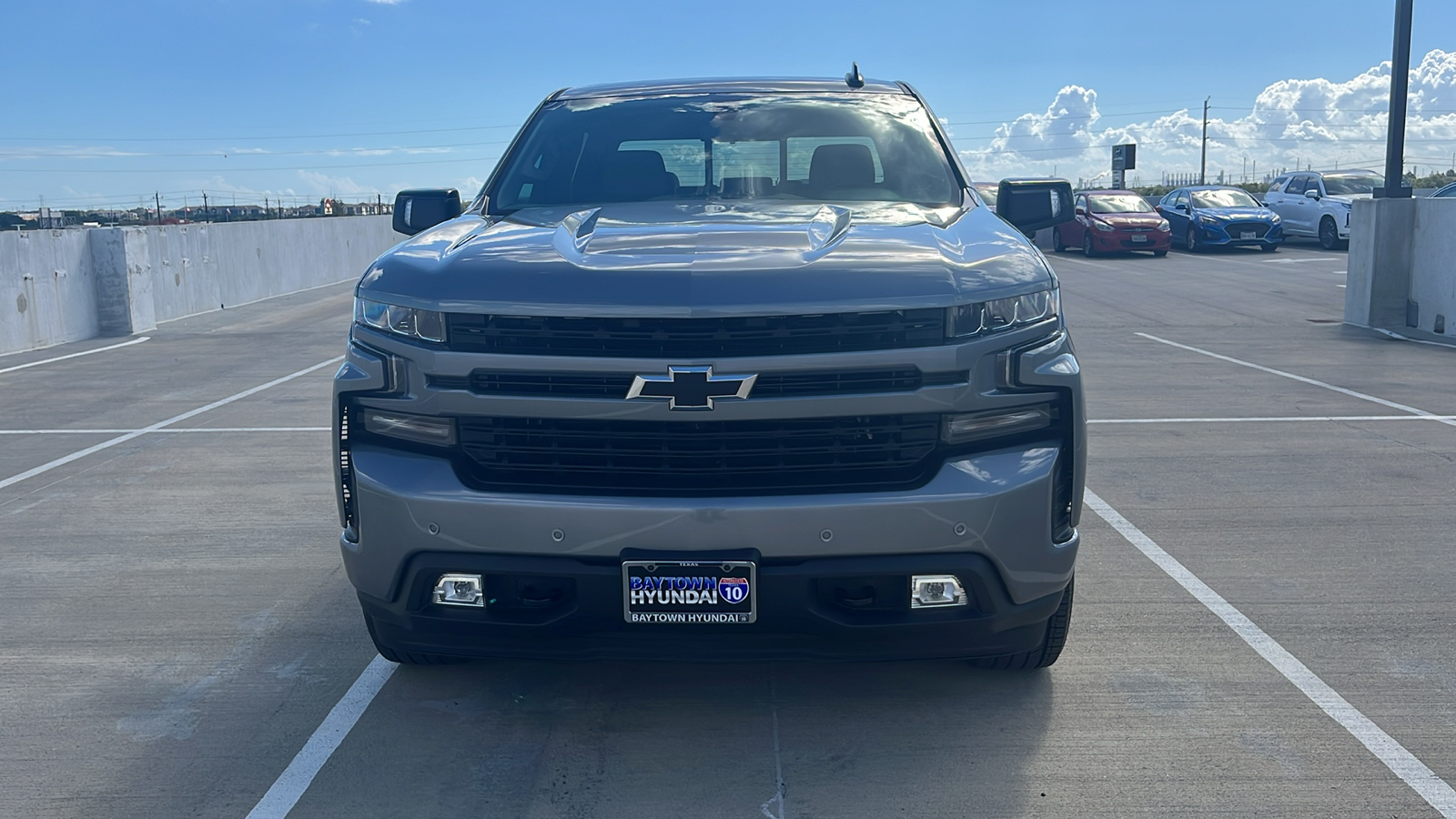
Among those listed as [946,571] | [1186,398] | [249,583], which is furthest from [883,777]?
[1186,398]

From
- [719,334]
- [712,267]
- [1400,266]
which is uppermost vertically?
[712,267]

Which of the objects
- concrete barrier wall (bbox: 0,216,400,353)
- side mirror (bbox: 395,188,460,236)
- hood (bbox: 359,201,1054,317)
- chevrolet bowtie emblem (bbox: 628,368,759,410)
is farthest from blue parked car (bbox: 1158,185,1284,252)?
chevrolet bowtie emblem (bbox: 628,368,759,410)

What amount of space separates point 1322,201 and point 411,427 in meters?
30.4

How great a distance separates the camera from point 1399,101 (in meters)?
15.0

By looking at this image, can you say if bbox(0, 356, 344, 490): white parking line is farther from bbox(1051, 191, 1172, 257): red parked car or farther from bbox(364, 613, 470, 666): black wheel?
bbox(1051, 191, 1172, 257): red parked car

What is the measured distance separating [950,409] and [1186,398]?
23.1ft

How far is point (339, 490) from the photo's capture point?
11.5ft

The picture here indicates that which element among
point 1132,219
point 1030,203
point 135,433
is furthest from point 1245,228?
point 1030,203

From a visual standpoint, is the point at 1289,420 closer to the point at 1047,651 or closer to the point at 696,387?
the point at 1047,651

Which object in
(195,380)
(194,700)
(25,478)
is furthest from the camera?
(195,380)

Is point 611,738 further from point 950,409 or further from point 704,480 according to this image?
point 950,409

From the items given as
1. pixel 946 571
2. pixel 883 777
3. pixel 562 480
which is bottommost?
pixel 883 777

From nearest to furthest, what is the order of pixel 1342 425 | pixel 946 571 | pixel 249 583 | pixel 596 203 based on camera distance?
pixel 946 571 → pixel 596 203 → pixel 249 583 → pixel 1342 425

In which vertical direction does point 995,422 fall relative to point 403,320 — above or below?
below
